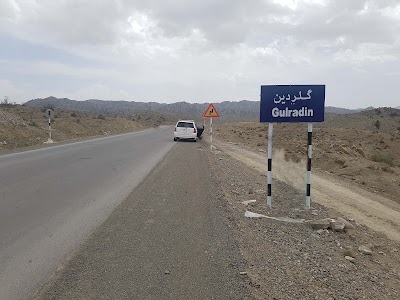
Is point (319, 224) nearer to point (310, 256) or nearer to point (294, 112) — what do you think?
point (310, 256)

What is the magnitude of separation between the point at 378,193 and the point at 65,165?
11.3m

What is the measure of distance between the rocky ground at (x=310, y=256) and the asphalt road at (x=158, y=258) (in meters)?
0.26

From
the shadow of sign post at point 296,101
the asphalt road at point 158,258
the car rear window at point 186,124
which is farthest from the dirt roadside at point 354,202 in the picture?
the car rear window at point 186,124

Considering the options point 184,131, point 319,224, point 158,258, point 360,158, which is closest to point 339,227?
point 319,224

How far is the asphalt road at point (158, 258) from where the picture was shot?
424cm

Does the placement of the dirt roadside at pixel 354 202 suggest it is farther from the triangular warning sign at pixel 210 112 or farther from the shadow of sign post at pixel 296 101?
the triangular warning sign at pixel 210 112

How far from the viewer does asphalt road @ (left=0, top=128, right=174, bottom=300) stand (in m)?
4.96

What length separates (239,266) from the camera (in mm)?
4898

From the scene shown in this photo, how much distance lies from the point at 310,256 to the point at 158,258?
2.10 meters

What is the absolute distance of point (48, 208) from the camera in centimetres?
805

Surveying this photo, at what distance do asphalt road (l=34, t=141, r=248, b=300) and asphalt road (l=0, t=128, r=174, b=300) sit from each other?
32 centimetres

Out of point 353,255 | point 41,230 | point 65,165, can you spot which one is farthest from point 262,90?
point 65,165

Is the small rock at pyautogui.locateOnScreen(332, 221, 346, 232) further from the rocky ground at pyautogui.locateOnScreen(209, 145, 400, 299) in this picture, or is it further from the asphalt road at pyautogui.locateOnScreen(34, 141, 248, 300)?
the asphalt road at pyautogui.locateOnScreen(34, 141, 248, 300)

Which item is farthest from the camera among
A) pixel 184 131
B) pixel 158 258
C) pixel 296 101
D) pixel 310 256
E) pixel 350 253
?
pixel 184 131
